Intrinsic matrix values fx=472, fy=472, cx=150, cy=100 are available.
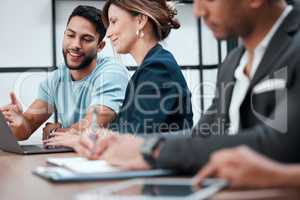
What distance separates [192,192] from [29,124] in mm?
1714

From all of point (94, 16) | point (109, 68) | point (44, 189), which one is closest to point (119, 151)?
point (44, 189)

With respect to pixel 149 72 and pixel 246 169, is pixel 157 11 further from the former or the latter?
pixel 246 169

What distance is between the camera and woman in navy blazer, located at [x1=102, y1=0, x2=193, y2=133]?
1646 millimetres

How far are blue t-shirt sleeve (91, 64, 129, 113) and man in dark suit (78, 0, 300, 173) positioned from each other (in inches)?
36.4

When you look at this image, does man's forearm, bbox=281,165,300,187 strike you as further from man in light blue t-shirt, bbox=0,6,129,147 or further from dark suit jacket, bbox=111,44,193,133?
man in light blue t-shirt, bbox=0,6,129,147

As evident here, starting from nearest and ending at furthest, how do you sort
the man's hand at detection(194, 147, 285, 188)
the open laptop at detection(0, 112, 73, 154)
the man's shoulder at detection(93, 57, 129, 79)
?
1. the man's hand at detection(194, 147, 285, 188)
2. the open laptop at detection(0, 112, 73, 154)
3. the man's shoulder at detection(93, 57, 129, 79)

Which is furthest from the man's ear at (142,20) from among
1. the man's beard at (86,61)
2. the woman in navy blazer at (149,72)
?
the man's beard at (86,61)

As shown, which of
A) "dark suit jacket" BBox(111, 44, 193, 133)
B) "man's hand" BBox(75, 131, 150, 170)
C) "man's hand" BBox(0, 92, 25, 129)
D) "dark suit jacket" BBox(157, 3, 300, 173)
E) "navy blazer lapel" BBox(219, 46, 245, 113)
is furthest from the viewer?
"man's hand" BBox(0, 92, 25, 129)

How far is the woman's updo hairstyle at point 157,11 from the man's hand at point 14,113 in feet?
1.98

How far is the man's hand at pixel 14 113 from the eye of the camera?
1.99 metres

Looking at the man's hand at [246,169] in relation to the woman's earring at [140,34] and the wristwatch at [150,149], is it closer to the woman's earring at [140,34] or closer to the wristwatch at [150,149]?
the wristwatch at [150,149]

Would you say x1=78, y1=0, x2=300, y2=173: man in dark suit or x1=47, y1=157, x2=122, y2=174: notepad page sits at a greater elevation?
x1=78, y1=0, x2=300, y2=173: man in dark suit

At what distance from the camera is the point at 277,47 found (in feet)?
3.29

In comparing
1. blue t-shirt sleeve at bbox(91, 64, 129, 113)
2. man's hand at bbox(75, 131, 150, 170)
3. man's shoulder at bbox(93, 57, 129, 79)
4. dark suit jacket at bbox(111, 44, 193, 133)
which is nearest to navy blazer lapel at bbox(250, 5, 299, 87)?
man's hand at bbox(75, 131, 150, 170)
